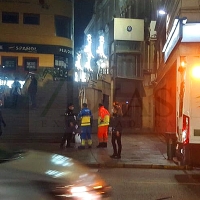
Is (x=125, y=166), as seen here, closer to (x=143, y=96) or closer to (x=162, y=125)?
(x=162, y=125)

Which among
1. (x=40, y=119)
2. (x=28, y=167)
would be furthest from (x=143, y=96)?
(x=28, y=167)

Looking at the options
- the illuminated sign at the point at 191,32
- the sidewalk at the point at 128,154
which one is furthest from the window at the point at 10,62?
the illuminated sign at the point at 191,32

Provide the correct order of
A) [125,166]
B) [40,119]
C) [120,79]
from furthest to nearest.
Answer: [120,79], [40,119], [125,166]

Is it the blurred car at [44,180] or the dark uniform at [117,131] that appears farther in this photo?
the dark uniform at [117,131]

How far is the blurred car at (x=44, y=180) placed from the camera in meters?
4.62

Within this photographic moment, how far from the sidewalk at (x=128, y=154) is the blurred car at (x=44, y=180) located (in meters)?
9.09

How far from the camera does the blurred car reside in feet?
15.1

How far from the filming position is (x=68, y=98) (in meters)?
29.0

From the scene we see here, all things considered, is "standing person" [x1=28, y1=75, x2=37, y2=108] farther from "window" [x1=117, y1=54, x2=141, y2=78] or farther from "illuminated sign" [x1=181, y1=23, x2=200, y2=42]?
"illuminated sign" [x1=181, y1=23, x2=200, y2=42]

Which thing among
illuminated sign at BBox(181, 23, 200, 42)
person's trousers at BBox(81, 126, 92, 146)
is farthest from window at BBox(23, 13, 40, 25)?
illuminated sign at BBox(181, 23, 200, 42)

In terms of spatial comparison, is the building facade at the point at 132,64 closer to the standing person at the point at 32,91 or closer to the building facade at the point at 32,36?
the building facade at the point at 32,36

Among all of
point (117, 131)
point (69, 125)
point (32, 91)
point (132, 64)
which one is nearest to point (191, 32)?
point (117, 131)

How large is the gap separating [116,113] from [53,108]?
1149 cm

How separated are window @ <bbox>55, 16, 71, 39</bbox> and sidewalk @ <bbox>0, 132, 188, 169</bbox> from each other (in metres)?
20.8
